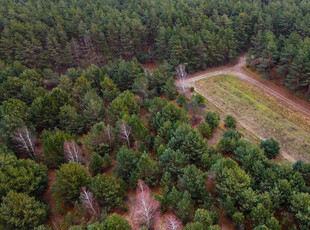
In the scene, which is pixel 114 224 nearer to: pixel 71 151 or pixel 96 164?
pixel 96 164

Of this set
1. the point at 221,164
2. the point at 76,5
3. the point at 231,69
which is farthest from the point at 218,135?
the point at 76,5

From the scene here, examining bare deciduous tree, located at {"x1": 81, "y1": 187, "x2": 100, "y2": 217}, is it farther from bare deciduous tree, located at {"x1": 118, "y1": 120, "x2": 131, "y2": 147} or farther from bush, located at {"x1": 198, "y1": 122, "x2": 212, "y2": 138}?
bush, located at {"x1": 198, "y1": 122, "x2": 212, "y2": 138}

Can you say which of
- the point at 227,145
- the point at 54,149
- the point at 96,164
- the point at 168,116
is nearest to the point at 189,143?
the point at 227,145

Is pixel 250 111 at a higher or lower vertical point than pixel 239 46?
lower

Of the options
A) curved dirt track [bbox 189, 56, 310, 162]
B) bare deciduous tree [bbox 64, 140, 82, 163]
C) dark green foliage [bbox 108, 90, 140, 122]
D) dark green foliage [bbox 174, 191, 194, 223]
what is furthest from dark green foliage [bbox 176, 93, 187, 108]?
dark green foliage [bbox 174, 191, 194, 223]

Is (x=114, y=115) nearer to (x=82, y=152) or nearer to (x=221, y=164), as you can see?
(x=82, y=152)

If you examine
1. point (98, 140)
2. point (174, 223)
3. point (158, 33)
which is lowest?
point (98, 140)

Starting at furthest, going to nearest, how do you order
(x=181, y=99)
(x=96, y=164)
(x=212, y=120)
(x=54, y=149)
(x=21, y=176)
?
1. (x=181, y=99)
2. (x=212, y=120)
3. (x=54, y=149)
4. (x=96, y=164)
5. (x=21, y=176)
